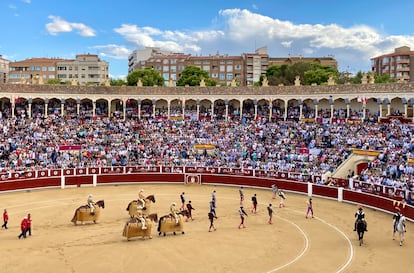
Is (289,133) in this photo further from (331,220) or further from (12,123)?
(12,123)

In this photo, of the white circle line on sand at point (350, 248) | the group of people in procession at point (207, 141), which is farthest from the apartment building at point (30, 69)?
the white circle line on sand at point (350, 248)

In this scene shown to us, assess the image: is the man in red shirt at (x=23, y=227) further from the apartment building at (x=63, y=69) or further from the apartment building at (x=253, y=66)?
the apartment building at (x=253, y=66)

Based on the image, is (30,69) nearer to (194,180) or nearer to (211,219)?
(194,180)

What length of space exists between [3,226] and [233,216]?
37.2ft


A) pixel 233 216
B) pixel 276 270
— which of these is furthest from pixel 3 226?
pixel 276 270

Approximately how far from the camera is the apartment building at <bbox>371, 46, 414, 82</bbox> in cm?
9444

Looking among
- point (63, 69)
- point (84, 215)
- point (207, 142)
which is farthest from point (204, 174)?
point (63, 69)

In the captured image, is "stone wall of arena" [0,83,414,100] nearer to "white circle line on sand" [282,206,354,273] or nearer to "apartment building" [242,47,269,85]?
"white circle line on sand" [282,206,354,273]

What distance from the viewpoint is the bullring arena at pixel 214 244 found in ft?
48.0

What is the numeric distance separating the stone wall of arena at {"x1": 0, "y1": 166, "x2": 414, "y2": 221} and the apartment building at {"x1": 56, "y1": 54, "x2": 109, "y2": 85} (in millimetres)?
77805

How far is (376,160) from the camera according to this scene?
31.6m

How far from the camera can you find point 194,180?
33.8m

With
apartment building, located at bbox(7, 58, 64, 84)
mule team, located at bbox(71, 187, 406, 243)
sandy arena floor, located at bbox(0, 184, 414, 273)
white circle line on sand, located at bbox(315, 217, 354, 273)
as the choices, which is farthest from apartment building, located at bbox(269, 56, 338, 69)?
mule team, located at bbox(71, 187, 406, 243)

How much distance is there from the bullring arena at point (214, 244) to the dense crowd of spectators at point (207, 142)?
368 inches
